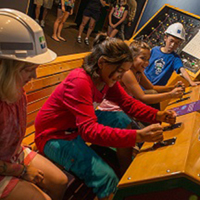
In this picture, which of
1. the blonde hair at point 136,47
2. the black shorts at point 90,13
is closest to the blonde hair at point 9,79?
the blonde hair at point 136,47

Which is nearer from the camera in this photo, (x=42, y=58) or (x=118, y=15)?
(x=42, y=58)

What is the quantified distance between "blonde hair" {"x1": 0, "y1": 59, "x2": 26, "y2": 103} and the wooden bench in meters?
0.71

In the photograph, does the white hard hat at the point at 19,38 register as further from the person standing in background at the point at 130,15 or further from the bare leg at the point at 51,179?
the person standing in background at the point at 130,15

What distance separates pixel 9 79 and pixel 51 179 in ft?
2.20

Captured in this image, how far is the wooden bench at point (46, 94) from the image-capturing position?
181 centimetres

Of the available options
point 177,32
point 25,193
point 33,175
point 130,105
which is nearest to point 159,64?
point 177,32

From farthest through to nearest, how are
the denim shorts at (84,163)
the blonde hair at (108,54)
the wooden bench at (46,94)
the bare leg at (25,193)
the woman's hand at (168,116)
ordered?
the wooden bench at (46,94) < the woman's hand at (168,116) < the blonde hair at (108,54) < the denim shorts at (84,163) < the bare leg at (25,193)

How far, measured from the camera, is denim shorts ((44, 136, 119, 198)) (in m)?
1.34

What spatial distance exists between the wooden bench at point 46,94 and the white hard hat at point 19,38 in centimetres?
70

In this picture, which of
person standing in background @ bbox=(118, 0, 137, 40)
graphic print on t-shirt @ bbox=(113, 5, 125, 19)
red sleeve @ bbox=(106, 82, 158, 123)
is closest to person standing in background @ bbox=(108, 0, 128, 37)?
graphic print on t-shirt @ bbox=(113, 5, 125, 19)

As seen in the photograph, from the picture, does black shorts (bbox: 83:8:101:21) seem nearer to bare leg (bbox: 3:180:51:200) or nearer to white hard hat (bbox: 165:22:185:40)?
white hard hat (bbox: 165:22:185:40)

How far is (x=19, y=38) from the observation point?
1.07 m

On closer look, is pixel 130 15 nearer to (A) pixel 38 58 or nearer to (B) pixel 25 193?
(A) pixel 38 58

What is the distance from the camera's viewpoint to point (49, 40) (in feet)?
16.8
